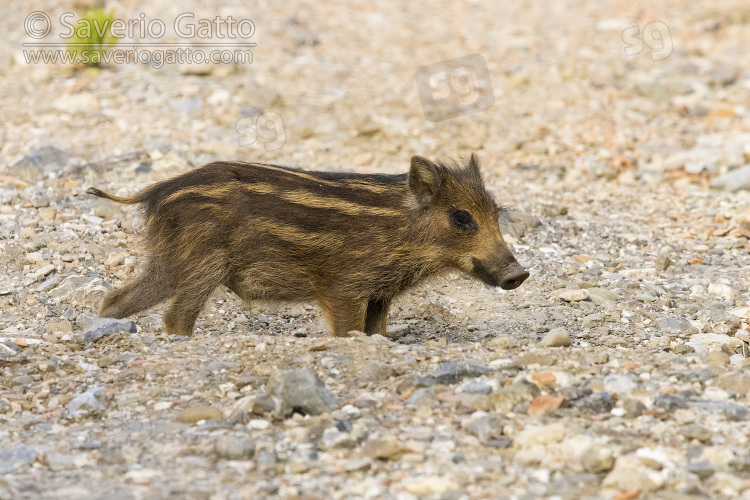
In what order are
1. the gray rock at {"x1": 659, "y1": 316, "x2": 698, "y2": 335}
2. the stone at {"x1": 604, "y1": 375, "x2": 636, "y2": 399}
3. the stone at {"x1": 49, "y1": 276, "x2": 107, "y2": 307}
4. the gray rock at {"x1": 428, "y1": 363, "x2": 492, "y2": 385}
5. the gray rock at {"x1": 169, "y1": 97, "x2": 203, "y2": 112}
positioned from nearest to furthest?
the stone at {"x1": 604, "y1": 375, "x2": 636, "y2": 399} < the gray rock at {"x1": 428, "y1": 363, "x2": 492, "y2": 385} < the gray rock at {"x1": 659, "y1": 316, "x2": 698, "y2": 335} < the stone at {"x1": 49, "y1": 276, "x2": 107, "y2": 307} < the gray rock at {"x1": 169, "y1": 97, "x2": 203, "y2": 112}

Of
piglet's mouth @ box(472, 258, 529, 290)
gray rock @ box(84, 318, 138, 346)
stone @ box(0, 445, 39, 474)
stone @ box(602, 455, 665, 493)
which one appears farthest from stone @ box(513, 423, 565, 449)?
gray rock @ box(84, 318, 138, 346)

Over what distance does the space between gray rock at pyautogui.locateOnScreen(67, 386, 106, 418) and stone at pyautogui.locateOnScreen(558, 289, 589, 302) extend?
373cm

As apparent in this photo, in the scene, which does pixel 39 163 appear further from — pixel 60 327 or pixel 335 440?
pixel 335 440

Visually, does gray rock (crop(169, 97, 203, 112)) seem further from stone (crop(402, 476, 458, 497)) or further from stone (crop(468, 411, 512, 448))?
stone (crop(402, 476, 458, 497))

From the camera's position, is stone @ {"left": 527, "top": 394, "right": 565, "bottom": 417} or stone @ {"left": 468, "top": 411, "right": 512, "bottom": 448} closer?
stone @ {"left": 468, "top": 411, "right": 512, "bottom": 448}

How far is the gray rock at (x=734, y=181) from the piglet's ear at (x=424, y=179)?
4.63 m

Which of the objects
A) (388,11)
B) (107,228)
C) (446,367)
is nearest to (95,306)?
(107,228)

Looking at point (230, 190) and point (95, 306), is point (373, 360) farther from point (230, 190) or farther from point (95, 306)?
point (95, 306)

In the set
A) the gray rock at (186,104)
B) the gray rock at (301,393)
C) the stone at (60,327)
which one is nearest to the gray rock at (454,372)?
the gray rock at (301,393)

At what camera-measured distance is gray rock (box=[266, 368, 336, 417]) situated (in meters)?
4.71

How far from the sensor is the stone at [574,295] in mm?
7188

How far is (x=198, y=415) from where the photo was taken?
15.5ft

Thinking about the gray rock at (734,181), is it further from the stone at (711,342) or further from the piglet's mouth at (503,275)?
the piglet's mouth at (503,275)

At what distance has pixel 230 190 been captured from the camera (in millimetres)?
6383
